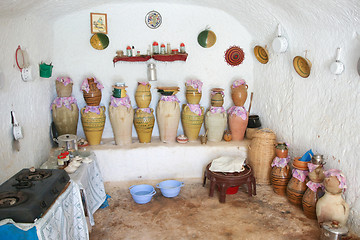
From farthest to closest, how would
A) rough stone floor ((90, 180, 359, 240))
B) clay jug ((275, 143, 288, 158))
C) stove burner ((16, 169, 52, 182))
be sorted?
clay jug ((275, 143, 288, 158)), rough stone floor ((90, 180, 359, 240)), stove burner ((16, 169, 52, 182))

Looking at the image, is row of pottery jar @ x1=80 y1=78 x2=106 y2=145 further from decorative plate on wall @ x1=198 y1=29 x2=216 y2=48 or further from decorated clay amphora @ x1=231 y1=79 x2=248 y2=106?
decorated clay amphora @ x1=231 y1=79 x2=248 y2=106

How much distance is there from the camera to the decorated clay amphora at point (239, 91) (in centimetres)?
392

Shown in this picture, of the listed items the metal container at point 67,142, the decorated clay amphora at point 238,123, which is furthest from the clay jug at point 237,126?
the metal container at point 67,142

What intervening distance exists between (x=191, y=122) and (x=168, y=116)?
33cm

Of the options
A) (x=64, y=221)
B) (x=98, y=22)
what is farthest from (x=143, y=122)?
(x=64, y=221)

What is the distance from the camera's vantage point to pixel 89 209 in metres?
2.65

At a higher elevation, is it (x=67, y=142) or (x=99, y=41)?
(x=99, y=41)

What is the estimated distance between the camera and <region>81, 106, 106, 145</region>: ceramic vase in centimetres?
363

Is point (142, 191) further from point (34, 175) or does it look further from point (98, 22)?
point (98, 22)

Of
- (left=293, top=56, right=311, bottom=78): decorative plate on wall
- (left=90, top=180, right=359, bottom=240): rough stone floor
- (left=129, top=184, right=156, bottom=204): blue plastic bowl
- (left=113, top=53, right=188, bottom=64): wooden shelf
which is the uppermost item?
(left=113, top=53, right=188, bottom=64): wooden shelf

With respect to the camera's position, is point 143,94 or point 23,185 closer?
point 23,185

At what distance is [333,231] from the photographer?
2.29 metres

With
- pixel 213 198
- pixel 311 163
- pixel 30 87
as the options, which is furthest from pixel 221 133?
pixel 30 87

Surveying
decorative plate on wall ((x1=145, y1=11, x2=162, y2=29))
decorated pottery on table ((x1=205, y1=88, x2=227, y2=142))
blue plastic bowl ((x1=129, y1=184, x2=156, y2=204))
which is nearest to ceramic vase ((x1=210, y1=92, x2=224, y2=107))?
decorated pottery on table ((x1=205, y1=88, x2=227, y2=142))
